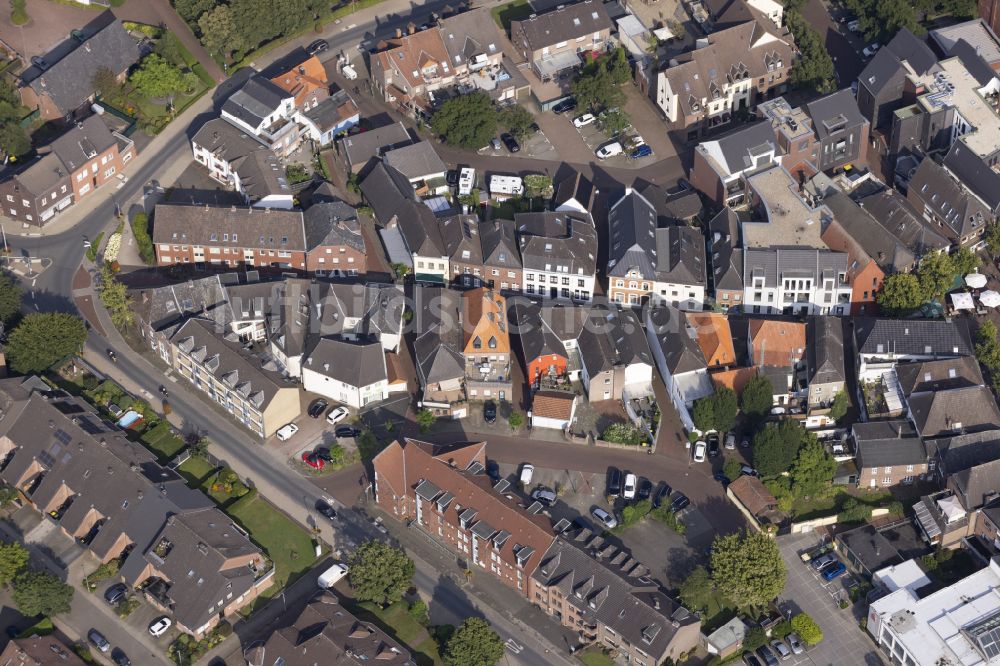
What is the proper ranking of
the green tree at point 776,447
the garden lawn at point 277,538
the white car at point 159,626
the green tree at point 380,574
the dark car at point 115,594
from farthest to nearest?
1. the green tree at point 776,447
2. the garden lawn at point 277,538
3. the dark car at point 115,594
4. the green tree at point 380,574
5. the white car at point 159,626

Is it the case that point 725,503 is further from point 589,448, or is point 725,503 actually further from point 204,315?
point 204,315

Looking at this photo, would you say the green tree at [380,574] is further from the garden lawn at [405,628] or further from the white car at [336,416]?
the white car at [336,416]

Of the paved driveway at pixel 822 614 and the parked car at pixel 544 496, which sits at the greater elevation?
the parked car at pixel 544 496

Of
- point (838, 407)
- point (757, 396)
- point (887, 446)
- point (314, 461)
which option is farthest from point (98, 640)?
point (887, 446)

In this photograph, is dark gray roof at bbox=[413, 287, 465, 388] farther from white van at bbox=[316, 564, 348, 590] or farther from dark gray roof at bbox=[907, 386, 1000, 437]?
dark gray roof at bbox=[907, 386, 1000, 437]

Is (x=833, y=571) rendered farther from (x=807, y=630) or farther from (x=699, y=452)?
(x=699, y=452)

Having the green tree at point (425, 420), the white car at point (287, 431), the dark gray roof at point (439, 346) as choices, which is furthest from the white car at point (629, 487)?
the white car at point (287, 431)
